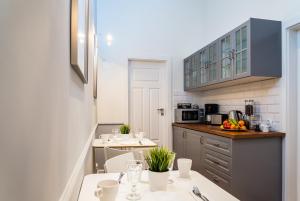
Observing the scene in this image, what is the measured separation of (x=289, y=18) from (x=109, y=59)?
2.87 meters

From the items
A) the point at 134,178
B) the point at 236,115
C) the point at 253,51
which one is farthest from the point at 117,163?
the point at 236,115

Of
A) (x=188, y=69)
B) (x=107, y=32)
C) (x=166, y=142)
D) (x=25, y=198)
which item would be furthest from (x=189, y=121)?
(x=25, y=198)

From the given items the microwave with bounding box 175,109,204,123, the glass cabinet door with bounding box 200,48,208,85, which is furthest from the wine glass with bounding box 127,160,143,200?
the microwave with bounding box 175,109,204,123

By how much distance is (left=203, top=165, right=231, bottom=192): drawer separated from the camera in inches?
99.6

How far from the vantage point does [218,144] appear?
272 cm

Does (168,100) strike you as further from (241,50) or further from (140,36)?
(241,50)

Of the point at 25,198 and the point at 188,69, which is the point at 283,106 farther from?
the point at 25,198

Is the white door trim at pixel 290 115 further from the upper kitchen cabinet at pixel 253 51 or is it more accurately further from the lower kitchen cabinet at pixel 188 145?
the lower kitchen cabinet at pixel 188 145

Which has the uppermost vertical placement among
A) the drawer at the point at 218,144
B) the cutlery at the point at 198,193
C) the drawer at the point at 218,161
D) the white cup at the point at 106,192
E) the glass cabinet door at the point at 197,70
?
the glass cabinet door at the point at 197,70

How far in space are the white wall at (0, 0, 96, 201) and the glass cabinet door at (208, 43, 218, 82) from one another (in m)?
2.87

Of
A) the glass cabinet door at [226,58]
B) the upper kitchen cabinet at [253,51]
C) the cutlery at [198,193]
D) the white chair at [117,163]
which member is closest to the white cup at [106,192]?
the cutlery at [198,193]

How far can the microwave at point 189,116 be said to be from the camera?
4.20m

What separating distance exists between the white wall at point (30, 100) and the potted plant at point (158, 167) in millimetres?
482

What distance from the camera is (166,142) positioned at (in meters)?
4.36
